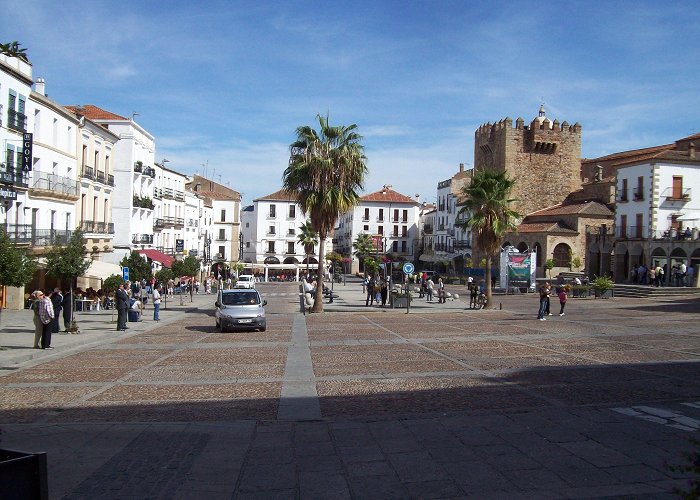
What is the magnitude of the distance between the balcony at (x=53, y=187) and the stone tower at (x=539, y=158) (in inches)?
1891

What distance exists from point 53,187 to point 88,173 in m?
5.40

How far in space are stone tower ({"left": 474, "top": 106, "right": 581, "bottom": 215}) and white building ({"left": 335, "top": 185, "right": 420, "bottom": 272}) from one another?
100ft

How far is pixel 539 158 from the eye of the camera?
72.4 metres

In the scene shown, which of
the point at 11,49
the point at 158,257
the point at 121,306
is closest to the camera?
the point at 11,49

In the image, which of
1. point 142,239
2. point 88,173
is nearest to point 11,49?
point 88,173

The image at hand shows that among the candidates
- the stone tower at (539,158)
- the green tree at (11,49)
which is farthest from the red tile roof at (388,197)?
the green tree at (11,49)

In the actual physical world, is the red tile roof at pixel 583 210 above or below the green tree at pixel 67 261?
above

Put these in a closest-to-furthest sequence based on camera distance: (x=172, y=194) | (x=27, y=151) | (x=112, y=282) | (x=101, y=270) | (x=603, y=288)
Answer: (x=27, y=151) < (x=112, y=282) < (x=101, y=270) < (x=603, y=288) < (x=172, y=194)

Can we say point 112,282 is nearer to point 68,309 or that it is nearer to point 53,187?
point 53,187

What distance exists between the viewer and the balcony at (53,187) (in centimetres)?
3195

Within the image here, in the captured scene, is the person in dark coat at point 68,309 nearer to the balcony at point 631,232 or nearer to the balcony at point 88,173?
the balcony at point 88,173

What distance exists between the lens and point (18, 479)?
3719mm

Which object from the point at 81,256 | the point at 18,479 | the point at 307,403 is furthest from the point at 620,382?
the point at 81,256

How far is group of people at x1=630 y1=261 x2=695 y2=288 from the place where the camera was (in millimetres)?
43438
